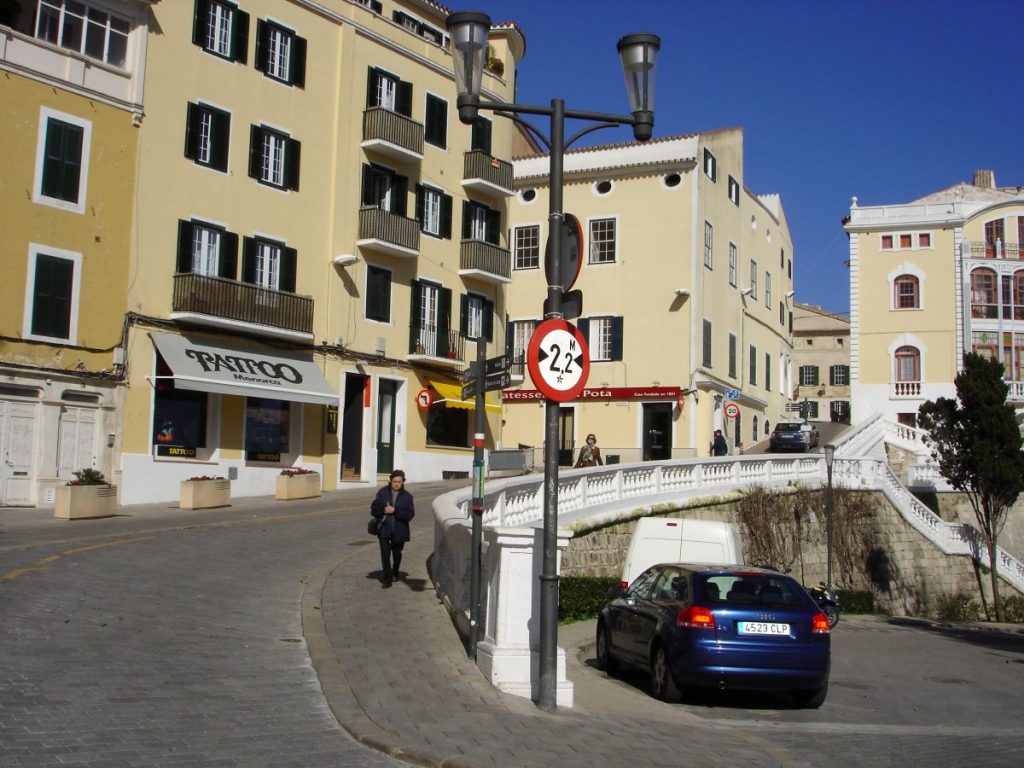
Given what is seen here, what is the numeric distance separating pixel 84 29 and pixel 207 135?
4.11 meters

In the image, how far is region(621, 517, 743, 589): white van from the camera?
56.9ft

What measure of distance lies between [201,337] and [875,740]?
22991 millimetres

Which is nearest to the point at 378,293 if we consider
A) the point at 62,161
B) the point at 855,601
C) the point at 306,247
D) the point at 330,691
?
the point at 306,247

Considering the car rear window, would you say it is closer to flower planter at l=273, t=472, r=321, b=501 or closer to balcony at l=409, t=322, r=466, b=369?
flower planter at l=273, t=472, r=321, b=501

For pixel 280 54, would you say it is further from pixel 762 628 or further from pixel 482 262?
pixel 762 628

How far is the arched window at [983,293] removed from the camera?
53.3 metres

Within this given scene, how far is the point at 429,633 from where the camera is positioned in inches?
496

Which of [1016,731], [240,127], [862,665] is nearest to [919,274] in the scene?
[240,127]

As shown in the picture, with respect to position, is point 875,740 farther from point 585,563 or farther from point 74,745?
point 585,563

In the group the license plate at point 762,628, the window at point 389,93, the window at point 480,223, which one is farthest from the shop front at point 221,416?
the license plate at point 762,628

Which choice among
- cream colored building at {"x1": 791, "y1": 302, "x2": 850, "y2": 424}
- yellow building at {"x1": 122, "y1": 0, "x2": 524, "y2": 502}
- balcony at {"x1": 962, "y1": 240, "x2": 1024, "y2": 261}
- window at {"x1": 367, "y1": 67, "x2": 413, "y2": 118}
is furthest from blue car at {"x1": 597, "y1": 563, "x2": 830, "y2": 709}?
cream colored building at {"x1": 791, "y1": 302, "x2": 850, "y2": 424}

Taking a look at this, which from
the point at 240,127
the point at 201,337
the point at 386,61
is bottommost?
the point at 201,337

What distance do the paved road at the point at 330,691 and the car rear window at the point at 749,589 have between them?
117cm

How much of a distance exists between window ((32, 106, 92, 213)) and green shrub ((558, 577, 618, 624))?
51.8ft
